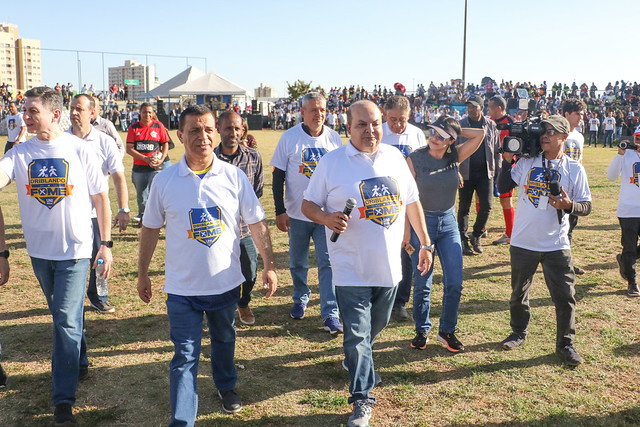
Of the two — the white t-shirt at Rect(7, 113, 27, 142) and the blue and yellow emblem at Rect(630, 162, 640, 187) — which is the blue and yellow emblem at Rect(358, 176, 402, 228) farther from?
the white t-shirt at Rect(7, 113, 27, 142)

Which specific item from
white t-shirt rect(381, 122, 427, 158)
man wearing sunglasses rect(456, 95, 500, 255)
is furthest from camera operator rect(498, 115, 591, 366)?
man wearing sunglasses rect(456, 95, 500, 255)

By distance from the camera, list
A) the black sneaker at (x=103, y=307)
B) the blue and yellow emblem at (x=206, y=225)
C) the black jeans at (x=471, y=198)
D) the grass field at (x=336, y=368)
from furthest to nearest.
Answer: the black jeans at (x=471, y=198)
the black sneaker at (x=103, y=307)
the grass field at (x=336, y=368)
the blue and yellow emblem at (x=206, y=225)

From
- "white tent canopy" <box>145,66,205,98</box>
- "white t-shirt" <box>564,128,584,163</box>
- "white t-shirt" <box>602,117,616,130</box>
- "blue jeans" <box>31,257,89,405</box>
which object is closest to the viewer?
"blue jeans" <box>31,257,89,405</box>

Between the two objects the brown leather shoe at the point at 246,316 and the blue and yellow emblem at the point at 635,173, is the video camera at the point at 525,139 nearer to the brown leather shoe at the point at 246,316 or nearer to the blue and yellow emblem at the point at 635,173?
the blue and yellow emblem at the point at 635,173

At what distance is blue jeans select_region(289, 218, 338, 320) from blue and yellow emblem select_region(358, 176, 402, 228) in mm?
1715

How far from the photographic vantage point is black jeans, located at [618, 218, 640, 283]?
6.05 meters

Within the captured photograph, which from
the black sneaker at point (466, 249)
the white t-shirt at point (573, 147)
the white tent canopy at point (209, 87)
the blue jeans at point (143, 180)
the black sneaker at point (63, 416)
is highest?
the white tent canopy at point (209, 87)

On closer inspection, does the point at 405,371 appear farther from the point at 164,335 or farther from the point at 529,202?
the point at 164,335

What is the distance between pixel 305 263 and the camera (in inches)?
219

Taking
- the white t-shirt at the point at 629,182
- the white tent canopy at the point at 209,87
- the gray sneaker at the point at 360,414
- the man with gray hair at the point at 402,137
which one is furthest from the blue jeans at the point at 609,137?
the gray sneaker at the point at 360,414

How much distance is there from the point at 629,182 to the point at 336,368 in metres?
3.98

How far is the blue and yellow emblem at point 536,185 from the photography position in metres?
4.52

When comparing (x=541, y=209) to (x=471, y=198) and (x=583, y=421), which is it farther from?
(x=471, y=198)

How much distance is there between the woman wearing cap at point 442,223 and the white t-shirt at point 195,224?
1.97 metres
